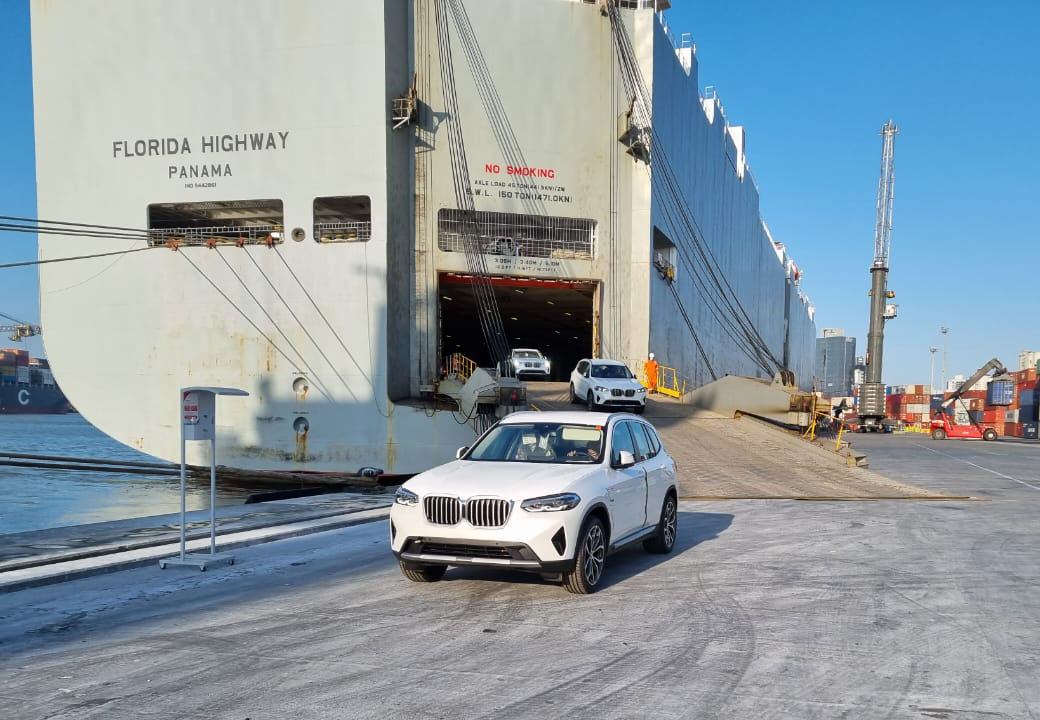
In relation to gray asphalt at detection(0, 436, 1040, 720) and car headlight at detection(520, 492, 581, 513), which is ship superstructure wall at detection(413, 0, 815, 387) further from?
car headlight at detection(520, 492, 581, 513)

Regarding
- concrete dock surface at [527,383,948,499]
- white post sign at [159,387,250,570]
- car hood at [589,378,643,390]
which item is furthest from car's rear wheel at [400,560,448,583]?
car hood at [589,378,643,390]

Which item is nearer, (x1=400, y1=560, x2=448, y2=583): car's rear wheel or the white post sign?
(x1=400, y1=560, x2=448, y2=583): car's rear wheel

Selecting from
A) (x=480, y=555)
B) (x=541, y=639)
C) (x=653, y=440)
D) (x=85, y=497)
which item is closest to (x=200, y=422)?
(x=480, y=555)

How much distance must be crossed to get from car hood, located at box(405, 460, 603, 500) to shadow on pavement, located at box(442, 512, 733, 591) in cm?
76

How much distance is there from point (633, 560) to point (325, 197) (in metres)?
21.0

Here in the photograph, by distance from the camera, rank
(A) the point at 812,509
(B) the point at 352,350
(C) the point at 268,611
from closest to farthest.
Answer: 1. (C) the point at 268,611
2. (A) the point at 812,509
3. (B) the point at 352,350

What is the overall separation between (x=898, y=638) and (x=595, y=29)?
29.0 m

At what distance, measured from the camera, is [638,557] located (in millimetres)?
9062

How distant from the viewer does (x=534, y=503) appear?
6613 millimetres

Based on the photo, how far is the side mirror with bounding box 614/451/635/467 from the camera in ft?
25.4

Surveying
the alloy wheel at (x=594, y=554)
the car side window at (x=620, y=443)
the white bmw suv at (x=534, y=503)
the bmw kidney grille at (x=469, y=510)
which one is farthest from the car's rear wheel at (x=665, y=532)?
the bmw kidney grille at (x=469, y=510)

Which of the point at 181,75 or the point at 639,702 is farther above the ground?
the point at 181,75

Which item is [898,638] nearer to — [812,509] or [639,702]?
[639,702]

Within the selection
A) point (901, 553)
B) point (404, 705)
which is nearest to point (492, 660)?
A: point (404, 705)
